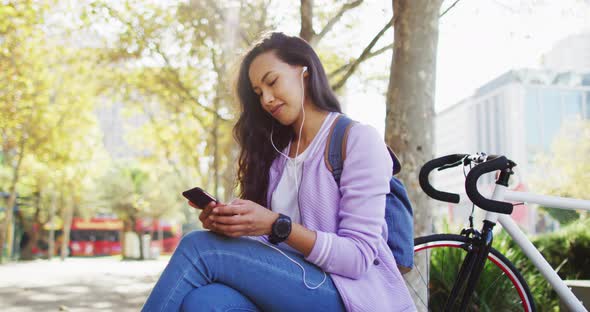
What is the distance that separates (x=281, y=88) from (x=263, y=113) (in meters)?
0.31

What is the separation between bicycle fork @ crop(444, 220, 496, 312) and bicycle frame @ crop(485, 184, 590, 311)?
4.4 inches

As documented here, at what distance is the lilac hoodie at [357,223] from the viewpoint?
2049 mm

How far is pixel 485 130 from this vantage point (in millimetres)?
116375

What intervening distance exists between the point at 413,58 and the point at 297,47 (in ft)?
7.24

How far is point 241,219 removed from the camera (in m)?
1.97

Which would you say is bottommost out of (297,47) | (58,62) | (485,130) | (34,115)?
(297,47)

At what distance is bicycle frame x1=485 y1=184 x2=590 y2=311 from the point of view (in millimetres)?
2809

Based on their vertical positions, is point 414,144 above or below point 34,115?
below

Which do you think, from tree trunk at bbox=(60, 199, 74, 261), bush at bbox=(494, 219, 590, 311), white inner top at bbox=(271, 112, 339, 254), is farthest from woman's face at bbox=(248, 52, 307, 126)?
tree trunk at bbox=(60, 199, 74, 261)

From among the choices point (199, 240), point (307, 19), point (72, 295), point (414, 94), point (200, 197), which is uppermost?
point (307, 19)

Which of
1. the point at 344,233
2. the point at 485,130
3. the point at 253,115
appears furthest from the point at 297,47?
the point at 485,130

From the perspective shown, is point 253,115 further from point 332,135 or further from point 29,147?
point 29,147

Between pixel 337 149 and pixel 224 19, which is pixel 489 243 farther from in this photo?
pixel 224 19

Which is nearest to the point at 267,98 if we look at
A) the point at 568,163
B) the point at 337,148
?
the point at 337,148
